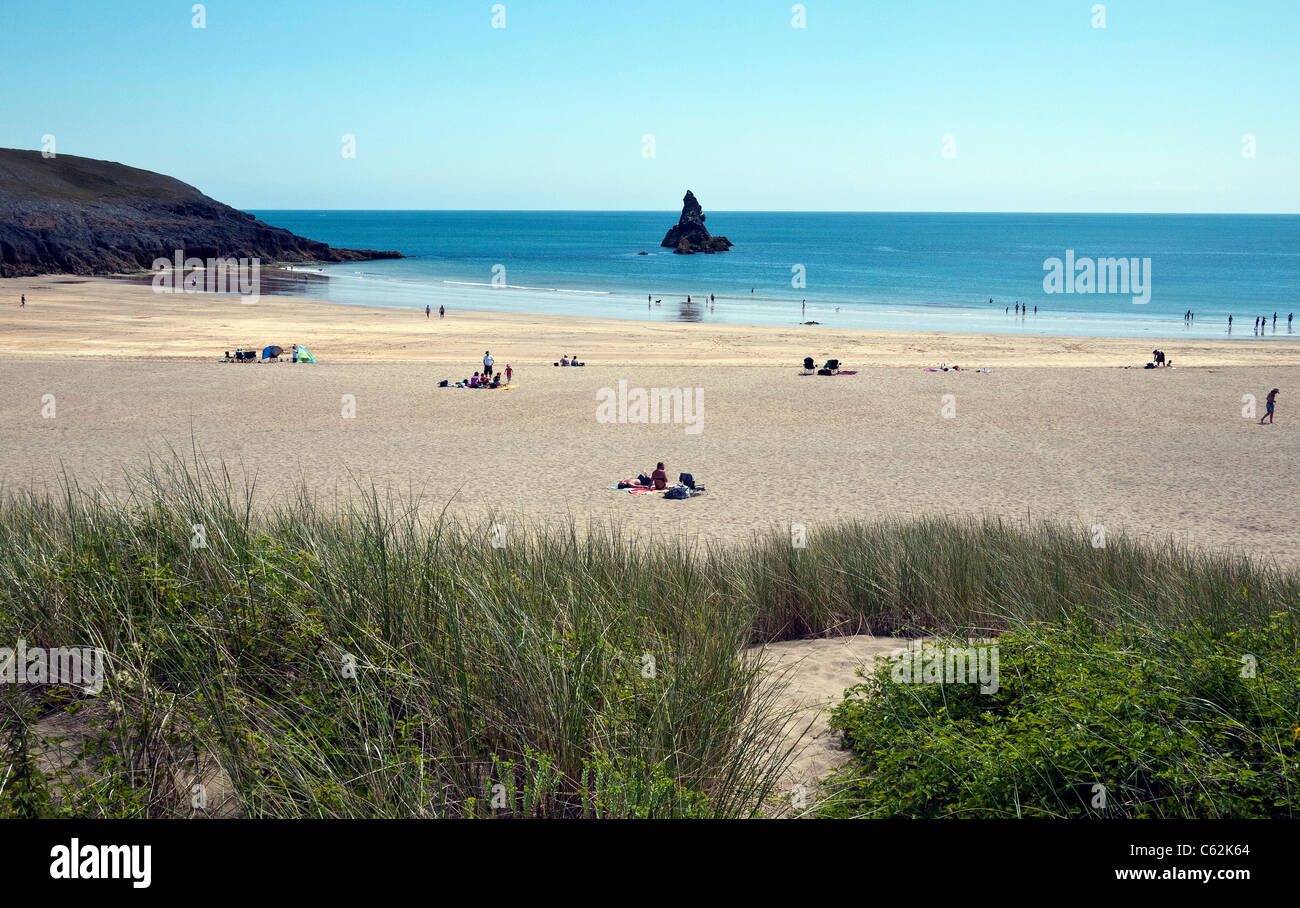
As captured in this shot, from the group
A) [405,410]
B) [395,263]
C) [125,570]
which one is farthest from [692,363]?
[395,263]

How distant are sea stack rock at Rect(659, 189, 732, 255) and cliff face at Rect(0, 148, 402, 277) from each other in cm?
4354

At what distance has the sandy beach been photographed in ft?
45.4

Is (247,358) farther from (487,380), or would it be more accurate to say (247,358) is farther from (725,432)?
(725,432)

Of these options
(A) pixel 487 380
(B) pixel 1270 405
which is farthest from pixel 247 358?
(B) pixel 1270 405

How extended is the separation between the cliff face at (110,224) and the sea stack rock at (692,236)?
43545 millimetres

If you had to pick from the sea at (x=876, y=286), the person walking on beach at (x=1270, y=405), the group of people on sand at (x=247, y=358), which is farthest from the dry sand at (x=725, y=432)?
the sea at (x=876, y=286)

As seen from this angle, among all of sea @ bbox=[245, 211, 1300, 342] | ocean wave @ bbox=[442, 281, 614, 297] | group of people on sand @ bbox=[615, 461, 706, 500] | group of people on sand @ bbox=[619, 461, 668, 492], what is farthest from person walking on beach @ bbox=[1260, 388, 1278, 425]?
ocean wave @ bbox=[442, 281, 614, 297]

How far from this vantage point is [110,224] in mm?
79000

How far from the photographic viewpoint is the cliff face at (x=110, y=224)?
224 ft

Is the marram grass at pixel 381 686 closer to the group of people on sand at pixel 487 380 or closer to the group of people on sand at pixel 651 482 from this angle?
the group of people on sand at pixel 651 482

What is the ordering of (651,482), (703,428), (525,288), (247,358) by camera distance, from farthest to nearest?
1. (525,288)
2. (247,358)
3. (703,428)
4. (651,482)

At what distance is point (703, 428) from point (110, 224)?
260ft

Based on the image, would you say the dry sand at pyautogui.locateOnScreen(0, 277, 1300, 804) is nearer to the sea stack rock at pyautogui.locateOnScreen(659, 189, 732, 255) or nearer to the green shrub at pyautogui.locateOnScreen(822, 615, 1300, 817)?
the green shrub at pyautogui.locateOnScreen(822, 615, 1300, 817)
